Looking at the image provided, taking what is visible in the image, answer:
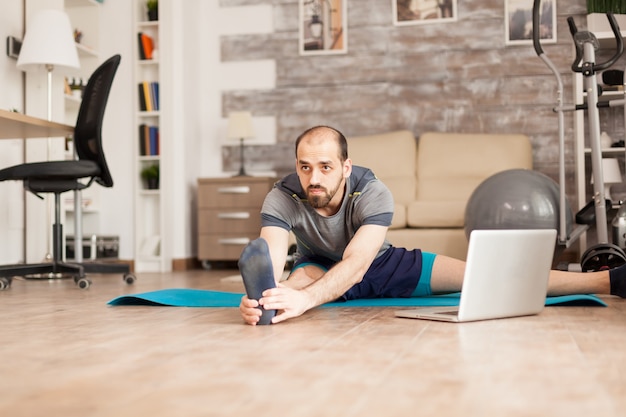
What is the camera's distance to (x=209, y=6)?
6898mm

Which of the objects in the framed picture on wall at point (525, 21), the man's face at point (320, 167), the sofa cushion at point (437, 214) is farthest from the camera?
the framed picture on wall at point (525, 21)

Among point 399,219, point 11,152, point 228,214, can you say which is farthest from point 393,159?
point 11,152

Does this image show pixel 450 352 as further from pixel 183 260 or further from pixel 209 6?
pixel 209 6

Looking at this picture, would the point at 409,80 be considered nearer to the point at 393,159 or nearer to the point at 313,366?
the point at 393,159

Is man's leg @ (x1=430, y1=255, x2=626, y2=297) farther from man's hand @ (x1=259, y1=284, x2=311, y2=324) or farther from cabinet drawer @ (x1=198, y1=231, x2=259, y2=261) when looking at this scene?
cabinet drawer @ (x1=198, y1=231, x2=259, y2=261)

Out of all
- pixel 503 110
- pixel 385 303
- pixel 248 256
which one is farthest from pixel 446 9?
pixel 248 256

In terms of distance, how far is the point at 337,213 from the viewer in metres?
2.74

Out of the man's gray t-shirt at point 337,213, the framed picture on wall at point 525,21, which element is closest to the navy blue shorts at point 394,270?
the man's gray t-shirt at point 337,213

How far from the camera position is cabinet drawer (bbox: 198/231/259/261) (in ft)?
20.5

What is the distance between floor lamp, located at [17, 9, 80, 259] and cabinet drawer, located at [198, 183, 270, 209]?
1.61 metres

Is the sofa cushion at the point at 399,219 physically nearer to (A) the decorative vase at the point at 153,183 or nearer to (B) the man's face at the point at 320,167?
(A) the decorative vase at the point at 153,183

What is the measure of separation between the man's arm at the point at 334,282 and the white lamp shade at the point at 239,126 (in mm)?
3859

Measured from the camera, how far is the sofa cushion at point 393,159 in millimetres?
5980

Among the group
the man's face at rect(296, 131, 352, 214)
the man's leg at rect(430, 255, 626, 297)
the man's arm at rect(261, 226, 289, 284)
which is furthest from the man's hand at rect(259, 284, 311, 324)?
the man's leg at rect(430, 255, 626, 297)
